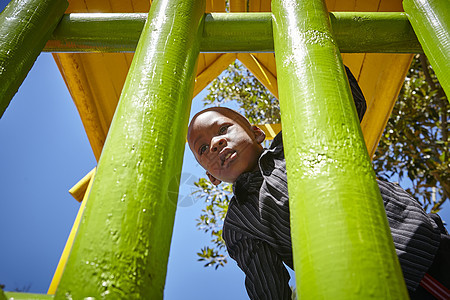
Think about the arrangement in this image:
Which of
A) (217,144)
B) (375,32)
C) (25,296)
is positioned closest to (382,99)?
(375,32)

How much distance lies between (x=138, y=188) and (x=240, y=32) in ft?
3.05

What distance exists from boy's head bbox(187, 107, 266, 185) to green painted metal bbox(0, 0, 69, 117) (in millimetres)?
717

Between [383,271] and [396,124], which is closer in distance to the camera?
[383,271]

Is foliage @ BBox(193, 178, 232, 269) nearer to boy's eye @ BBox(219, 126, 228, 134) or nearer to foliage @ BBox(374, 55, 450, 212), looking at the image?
foliage @ BBox(374, 55, 450, 212)

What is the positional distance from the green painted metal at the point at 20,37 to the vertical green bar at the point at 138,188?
0.39m

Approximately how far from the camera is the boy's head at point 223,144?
147 cm

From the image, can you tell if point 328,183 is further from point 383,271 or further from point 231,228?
point 231,228

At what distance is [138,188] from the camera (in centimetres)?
58

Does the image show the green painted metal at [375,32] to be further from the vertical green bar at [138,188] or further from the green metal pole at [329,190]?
the vertical green bar at [138,188]

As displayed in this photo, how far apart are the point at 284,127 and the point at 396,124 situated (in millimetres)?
3907

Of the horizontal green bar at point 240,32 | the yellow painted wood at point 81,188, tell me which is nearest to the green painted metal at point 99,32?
the horizontal green bar at point 240,32

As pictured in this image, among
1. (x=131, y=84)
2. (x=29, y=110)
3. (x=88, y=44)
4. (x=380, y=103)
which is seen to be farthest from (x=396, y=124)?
(x=29, y=110)

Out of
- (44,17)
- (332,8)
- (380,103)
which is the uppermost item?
(332,8)

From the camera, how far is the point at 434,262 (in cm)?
118
